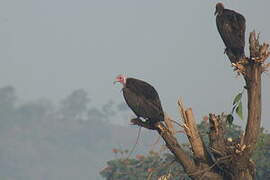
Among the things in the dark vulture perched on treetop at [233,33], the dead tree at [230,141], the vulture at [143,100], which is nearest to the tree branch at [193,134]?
the dead tree at [230,141]

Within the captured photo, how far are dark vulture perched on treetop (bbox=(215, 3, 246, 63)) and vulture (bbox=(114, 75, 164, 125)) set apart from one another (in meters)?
1.29

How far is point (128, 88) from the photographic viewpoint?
1170 cm

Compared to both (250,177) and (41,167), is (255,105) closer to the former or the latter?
(250,177)

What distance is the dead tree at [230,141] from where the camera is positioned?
31.1 feet

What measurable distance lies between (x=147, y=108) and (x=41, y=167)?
173m

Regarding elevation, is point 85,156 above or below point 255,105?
above

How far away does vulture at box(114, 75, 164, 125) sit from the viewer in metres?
10.5

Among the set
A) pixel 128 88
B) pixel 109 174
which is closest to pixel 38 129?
pixel 109 174

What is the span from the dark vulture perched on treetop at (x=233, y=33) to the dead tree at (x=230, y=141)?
2.89 ft

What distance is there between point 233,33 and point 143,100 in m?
1.71

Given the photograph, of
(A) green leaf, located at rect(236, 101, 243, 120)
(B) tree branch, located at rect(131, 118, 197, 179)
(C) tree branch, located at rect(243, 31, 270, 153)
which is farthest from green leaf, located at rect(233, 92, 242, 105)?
(B) tree branch, located at rect(131, 118, 197, 179)

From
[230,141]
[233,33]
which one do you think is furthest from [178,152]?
[233,33]

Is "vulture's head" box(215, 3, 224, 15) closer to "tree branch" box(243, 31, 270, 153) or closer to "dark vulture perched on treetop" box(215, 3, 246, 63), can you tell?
"dark vulture perched on treetop" box(215, 3, 246, 63)

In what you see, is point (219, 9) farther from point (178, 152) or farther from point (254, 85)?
point (178, 152)
